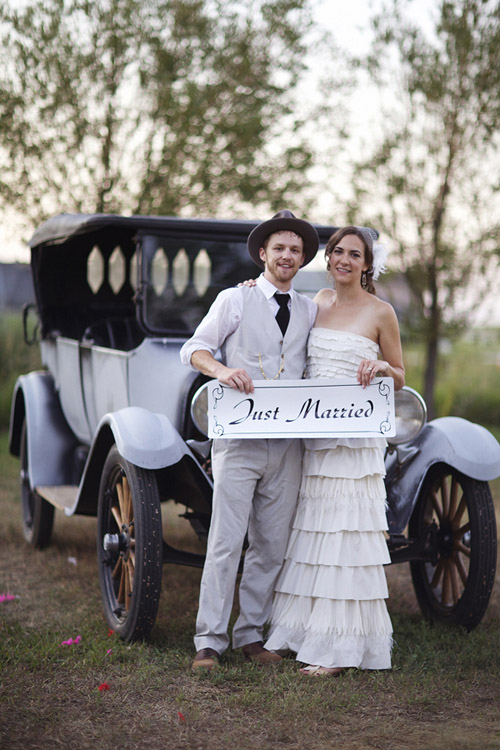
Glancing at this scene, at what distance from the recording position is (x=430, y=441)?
13.2ft

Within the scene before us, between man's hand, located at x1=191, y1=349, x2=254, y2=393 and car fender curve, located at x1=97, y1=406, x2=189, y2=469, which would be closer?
man's hand, located at x1=191, y1=349, x2=254, y2=393

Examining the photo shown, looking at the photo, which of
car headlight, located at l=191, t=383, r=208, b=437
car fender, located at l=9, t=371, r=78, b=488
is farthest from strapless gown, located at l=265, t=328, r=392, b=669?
car fender, located at l=9, t=371, r=78, b=488

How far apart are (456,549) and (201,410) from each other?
142 cm

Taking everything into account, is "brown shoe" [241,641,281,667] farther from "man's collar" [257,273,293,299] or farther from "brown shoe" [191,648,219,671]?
"man's collar" [257,273,293,299]

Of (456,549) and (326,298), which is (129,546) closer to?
(326,298)

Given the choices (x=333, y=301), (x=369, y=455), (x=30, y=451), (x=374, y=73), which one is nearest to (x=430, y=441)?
(x=369, y=455)

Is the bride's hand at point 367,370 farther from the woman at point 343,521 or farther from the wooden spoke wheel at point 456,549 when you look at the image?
the wooden spoke wheel at point 456,549

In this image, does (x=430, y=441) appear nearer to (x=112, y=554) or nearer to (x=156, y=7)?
(x=112, y=554)

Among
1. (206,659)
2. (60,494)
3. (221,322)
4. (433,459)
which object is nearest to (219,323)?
(221,322)

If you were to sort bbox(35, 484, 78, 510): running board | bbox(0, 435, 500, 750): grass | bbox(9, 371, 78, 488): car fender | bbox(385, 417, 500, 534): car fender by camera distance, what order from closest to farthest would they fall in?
1. bbox(0, 435, 500, 750): grass
2. bbox(385, 417, 500, 534): car fender
3. bbox(35, 484, 78, 510): running board
4. bbox(9, 371, 78, 488): car fender

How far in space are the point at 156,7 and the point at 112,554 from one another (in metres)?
7.33

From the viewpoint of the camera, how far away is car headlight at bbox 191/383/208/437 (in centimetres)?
375

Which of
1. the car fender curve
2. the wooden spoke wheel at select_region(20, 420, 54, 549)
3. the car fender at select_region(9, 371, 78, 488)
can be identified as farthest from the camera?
the wooden spoke wheel at select_region(20, 420, 54, 549)

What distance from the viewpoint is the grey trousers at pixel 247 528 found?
3.52 m
